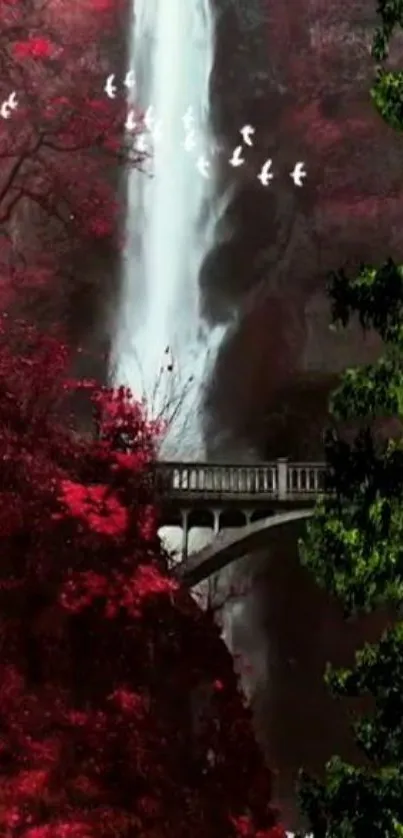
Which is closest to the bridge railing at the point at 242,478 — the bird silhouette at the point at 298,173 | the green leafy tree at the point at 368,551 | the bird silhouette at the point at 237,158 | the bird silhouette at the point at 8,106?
the bird silhouette at the point at 298,173

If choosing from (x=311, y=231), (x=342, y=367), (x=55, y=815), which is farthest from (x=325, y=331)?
(x=55, y=815)

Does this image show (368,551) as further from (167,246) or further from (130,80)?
(130,80)

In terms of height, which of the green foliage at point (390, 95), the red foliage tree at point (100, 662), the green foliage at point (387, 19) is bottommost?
the red foliage tree at point (100, 662)

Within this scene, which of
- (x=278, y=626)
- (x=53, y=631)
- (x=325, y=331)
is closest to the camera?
(x=53, y=631)

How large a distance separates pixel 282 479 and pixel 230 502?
1.07 ft

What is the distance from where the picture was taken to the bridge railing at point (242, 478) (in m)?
5.71

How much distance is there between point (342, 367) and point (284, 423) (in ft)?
1.81

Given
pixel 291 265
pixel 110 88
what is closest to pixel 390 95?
pixel 291 265

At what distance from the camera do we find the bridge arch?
566 centimetres

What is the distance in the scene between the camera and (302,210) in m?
6.90

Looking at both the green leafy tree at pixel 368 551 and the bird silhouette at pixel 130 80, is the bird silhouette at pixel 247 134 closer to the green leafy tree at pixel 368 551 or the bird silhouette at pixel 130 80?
the bird silhouette at pixel 130 80

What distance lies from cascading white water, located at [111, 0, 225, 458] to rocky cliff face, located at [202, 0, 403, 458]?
15 centimetres

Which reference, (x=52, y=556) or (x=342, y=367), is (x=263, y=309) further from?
(x=52, y=556)

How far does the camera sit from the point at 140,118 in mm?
6715
